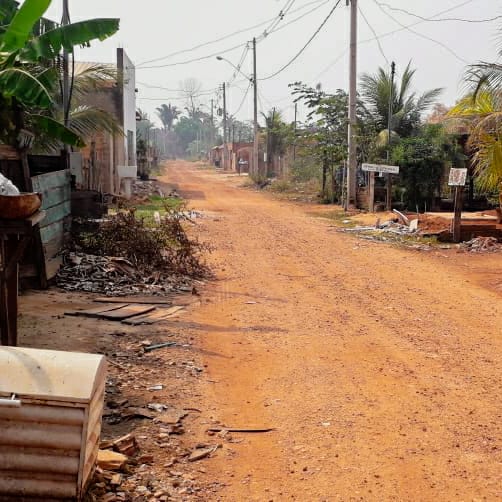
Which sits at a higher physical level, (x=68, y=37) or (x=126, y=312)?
(x=68, y=37)

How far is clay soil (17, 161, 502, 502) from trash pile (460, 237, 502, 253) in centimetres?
272

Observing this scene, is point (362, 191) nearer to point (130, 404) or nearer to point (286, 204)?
point (286, 204)

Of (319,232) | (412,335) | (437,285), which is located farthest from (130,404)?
(319,232)

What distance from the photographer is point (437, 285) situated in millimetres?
10594

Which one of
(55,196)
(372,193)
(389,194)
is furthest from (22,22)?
(372,193)

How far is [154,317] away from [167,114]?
12954 cm

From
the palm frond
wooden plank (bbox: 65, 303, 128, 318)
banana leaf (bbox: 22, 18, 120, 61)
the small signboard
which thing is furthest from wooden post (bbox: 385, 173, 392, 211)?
wooden plank (bbox: 65, 303, 128, 318)

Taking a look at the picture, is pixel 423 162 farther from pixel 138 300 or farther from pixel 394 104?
pixel 138 300

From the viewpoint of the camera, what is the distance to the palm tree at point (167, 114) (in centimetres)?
13362

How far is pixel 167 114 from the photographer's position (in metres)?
134

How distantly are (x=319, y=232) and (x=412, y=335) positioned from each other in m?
10.3

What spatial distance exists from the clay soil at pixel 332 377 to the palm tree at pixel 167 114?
125617 mm

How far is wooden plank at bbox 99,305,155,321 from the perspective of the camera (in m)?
7.86

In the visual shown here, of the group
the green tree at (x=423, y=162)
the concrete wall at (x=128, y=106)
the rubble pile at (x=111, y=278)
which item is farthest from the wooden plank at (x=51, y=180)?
the concrete wall at (x=128, y=106)
